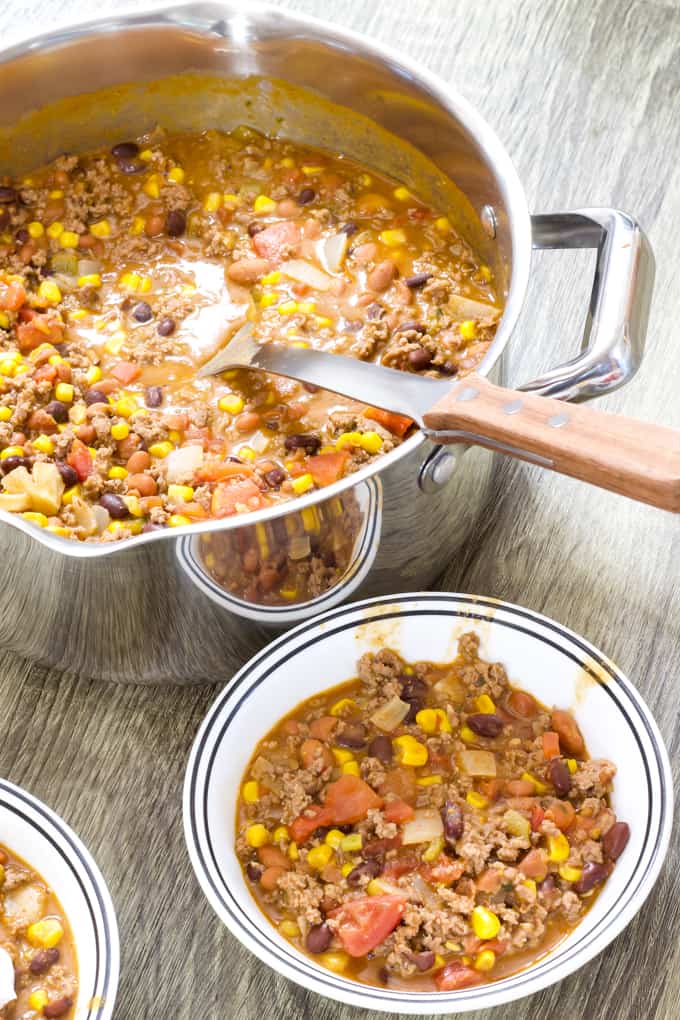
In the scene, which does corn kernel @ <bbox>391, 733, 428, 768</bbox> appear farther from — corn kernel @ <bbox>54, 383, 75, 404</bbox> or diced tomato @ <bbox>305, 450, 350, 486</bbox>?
corn kernel @ <bbox>54, 383, 75, 404</bbox>

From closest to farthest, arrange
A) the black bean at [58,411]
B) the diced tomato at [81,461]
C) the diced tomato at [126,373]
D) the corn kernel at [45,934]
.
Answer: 1. the corn kernel at [45,934]
2. the diced tomato at [81,461]
3. the black bean at [58,411]
4. the diced tomato at [126,373]

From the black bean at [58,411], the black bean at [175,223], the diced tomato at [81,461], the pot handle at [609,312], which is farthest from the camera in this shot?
the black bean at [175,223]

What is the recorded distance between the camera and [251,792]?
8.30 feet

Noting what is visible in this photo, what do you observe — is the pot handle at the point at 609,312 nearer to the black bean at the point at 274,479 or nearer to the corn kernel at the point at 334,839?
the black bean at the point at 274,479

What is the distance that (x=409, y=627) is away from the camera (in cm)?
262

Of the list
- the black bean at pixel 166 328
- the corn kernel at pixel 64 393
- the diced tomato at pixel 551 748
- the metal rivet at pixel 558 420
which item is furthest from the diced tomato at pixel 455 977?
the black bean at pixel 166 328

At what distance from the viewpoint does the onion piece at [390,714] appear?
2.61 m

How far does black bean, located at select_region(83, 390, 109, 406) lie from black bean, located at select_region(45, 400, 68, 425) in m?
0.06

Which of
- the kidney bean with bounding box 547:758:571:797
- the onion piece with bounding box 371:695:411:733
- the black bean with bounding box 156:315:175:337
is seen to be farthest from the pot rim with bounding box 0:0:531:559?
the black bean with bounding box 156:315:175:337

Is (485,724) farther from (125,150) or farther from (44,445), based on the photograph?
(125,150)

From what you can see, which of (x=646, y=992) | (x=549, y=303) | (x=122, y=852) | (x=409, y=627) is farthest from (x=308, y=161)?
(x=646, y=992)

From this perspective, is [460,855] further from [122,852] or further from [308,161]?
[308,161]

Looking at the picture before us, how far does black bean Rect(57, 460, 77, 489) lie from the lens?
2.88 m

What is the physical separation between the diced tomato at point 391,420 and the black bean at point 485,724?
721mm
